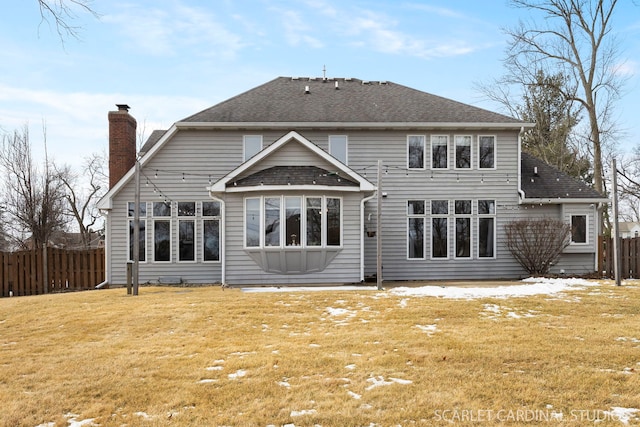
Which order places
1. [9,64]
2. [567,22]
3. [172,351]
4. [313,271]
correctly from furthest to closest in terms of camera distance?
[567,22] < [313,271] < [9,64] < [172,351]

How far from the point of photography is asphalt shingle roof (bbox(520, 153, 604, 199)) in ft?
56.3

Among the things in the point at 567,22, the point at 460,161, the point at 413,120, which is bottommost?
the point at 460,161

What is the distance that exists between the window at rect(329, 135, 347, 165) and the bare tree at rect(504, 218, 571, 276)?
6137 millimetres

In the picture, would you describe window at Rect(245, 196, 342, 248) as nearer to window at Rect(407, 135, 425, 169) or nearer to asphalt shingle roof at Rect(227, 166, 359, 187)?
asphalt shingle roof at Rect(227, 166, 359, 187)

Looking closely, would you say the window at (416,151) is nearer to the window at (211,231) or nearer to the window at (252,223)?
the window at (252,223)

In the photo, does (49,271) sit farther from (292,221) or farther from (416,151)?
(416,151)

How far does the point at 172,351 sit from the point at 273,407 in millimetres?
2781

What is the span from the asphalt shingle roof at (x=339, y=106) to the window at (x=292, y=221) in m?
3.64

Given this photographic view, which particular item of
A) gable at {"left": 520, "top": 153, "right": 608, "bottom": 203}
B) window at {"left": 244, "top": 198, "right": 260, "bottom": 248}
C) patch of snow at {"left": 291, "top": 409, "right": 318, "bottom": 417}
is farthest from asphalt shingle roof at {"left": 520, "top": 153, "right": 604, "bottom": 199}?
patch of snow at {"left": 291, "top": 409, "right": 318, "bottom": 417}

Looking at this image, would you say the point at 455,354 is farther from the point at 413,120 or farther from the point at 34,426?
the point at 413,120

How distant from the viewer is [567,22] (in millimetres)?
25734

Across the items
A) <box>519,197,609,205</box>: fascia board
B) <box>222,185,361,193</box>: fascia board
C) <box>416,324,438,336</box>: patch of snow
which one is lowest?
<box>416,324,438,336</box>: patch of snow

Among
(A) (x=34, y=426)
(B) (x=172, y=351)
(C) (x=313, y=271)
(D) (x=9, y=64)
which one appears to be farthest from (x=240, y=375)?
(C) (x=313, y=271)

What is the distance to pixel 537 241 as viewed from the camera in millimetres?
16328
